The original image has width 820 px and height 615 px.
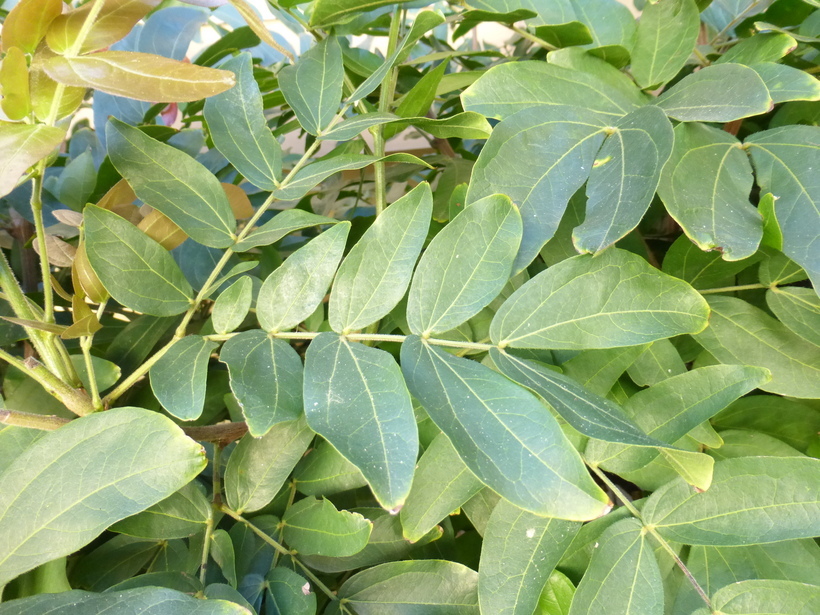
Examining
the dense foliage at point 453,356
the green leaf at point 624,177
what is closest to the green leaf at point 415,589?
the dense foliage at point 453,356

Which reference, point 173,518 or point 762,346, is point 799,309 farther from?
point 173,518

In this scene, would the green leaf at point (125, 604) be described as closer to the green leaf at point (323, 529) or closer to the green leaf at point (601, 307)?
the green leaf at point (323, 529)

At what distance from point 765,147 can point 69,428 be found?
429mm

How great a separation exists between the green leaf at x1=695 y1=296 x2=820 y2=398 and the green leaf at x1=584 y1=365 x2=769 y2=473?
0.05m

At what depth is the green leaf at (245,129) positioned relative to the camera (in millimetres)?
393

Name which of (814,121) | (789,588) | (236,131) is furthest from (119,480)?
(814,121)

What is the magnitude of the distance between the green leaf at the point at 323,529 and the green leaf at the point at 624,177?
20 cm

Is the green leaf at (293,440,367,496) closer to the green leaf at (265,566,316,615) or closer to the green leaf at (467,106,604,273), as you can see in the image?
the green leaf at (265,566,316,615)

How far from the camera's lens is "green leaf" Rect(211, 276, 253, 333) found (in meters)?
0.36

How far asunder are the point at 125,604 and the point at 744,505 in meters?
0.32

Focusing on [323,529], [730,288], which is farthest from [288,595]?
[730,288]

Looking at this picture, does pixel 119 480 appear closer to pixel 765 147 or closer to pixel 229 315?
pixel 229 315

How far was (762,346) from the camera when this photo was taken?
37 cm

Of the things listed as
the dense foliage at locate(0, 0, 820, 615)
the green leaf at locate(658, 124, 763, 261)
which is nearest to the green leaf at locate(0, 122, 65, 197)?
the dense foliage at locate(0, 0, 820, 615)
